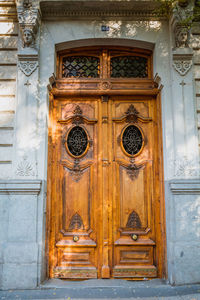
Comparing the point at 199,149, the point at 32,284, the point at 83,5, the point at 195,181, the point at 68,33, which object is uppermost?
the point at 83,5

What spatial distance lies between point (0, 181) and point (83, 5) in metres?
3.79

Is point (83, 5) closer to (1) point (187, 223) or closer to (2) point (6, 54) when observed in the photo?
(2) point (6, 54)

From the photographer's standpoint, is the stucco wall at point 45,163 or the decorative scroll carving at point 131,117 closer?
the stucco wall at point 45,163

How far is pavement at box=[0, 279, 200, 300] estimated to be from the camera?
438cm

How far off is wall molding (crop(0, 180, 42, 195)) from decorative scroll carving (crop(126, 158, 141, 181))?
178 centimetres

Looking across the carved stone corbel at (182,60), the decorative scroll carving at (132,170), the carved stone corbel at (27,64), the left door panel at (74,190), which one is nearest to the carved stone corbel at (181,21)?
the carved stone corbel at (182,60)

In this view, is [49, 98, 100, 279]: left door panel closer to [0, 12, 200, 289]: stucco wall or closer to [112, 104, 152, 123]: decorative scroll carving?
[0, 12, 200, 289]: stucco wall

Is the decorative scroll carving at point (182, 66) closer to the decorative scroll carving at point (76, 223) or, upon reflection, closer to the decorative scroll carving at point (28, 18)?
the decorative scroll carving at point (28, 18)

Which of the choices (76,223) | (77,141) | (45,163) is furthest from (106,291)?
(77,141)

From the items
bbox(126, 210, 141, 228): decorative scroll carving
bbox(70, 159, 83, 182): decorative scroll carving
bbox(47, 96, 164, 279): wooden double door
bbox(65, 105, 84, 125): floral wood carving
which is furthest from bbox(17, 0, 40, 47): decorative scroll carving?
bbox(126, 210, 141, 228): decorative scroll carving

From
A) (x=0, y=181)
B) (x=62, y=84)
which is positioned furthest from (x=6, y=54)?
(x=0, y=181)

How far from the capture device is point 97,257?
5.26 m

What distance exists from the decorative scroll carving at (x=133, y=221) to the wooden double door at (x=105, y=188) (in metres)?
0.02

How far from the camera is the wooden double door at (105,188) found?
5230 millimetres
